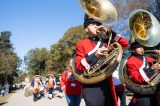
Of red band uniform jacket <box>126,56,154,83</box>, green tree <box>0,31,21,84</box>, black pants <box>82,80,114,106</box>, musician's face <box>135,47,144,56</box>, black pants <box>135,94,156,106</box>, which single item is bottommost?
black pants <box>135,94,156,106</box>

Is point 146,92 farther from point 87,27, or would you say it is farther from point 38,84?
point 38,84

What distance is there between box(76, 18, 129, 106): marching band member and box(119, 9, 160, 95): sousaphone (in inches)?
37.2

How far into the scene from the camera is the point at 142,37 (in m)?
6.17

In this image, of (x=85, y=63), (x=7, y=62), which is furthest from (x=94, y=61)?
(x=7, y=62)

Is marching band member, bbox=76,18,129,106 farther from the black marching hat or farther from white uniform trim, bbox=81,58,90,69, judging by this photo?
the black marching hat

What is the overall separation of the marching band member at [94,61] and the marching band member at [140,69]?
0.95 metres

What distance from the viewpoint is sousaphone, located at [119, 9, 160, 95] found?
5902 mm

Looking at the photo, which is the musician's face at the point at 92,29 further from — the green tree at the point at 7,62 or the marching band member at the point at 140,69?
the green tree at the point at 7,62

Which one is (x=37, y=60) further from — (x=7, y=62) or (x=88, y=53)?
(x=88, y=53)

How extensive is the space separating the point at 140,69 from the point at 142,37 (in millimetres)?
589

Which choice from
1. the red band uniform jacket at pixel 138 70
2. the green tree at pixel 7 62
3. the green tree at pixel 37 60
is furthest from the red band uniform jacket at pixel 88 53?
the green tree at pixel 37 60

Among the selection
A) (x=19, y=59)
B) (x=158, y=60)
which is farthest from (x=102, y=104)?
(x=19, y=59)

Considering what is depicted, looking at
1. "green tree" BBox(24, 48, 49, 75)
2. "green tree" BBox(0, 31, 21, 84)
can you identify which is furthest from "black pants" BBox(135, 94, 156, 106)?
"green tree" BBox(24, 48, 49, 75)

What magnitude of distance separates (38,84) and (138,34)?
60.3 feet
